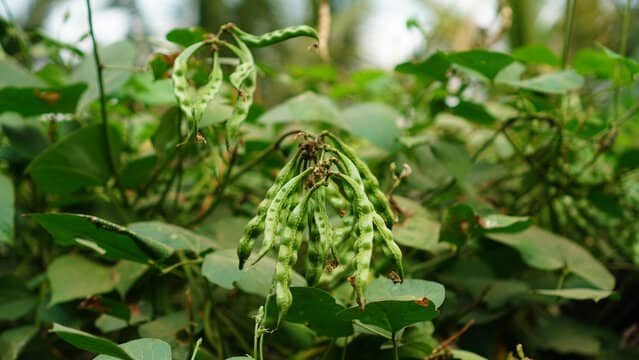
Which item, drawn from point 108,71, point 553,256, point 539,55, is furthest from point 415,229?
point 108,71

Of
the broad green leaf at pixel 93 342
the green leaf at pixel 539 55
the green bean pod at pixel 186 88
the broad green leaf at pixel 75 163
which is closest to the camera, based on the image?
the broad green leaf at pixel 93 342

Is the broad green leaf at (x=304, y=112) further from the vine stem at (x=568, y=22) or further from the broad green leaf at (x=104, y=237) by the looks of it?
the vine stem at (x=568, y=22)

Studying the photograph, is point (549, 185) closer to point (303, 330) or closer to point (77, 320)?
point (303, 330)

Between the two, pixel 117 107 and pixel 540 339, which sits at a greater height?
pixel 117 107

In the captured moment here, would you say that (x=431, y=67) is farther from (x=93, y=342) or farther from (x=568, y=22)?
(x=93, y=342)

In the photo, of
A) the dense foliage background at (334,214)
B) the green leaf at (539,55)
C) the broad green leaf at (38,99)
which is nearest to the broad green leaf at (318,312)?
the dense foliage background at (334,214)

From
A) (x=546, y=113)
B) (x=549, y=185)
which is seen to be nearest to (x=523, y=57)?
(x=546, y=113)
